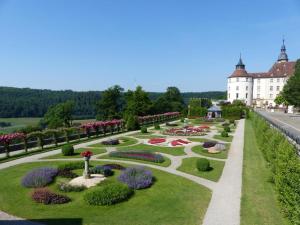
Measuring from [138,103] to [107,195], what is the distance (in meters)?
55.2

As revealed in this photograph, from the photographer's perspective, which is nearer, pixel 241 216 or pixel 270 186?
pixel 241 216

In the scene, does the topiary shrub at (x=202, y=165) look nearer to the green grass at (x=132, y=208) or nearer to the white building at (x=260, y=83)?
the green grass at (x=132, y=208)

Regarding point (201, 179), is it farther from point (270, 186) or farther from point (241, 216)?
point (241, 216)

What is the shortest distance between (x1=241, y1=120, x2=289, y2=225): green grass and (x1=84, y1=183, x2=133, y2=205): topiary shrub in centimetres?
573

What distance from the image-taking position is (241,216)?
12133 millimetres

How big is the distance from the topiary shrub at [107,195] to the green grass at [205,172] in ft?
21.4

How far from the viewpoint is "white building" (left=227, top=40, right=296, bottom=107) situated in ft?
350

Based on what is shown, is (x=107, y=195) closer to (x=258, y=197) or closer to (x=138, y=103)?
(x=258, y=197)

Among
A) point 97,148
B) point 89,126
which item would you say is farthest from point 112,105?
point 97,148

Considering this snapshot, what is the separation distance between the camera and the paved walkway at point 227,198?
38.7ft

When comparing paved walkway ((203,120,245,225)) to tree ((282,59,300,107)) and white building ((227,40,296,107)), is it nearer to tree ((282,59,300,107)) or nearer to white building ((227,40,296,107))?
tree ((282,59,300,107))

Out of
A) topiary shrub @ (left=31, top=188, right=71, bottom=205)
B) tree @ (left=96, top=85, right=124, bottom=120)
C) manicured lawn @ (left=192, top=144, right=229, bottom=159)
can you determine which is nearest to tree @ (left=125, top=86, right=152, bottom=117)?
tree @ (left=96, top=85, right=124, bottom=120)

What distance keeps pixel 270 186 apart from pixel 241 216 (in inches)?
214

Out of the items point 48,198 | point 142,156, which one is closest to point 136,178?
point 48,198
